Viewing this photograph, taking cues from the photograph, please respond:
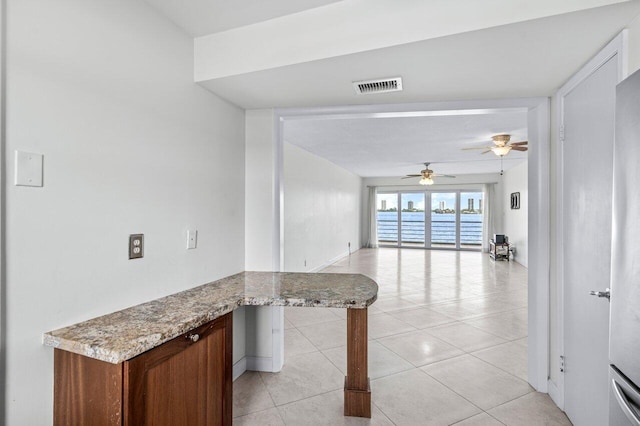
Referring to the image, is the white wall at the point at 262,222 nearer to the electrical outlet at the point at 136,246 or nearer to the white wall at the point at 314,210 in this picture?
the electrical outlet at the point at 136,246

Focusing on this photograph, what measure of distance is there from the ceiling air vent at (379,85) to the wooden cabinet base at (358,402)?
77.0 inches

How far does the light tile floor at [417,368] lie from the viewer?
2.13m

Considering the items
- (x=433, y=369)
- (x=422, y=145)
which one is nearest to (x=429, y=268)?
(x=422, y=145)

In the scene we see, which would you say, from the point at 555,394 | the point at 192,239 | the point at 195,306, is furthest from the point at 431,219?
the point at 195,306

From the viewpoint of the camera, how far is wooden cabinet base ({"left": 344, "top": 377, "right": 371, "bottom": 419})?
2.10m

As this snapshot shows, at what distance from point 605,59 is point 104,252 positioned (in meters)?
2.54

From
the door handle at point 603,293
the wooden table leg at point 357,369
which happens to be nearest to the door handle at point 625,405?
the door handle at point 603,293

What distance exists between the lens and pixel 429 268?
7.50 m

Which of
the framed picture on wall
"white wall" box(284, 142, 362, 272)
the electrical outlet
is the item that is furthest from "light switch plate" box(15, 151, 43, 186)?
the framed picture on wall

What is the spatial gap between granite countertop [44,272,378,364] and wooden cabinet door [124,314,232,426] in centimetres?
6

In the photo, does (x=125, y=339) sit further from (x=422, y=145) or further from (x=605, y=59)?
(x=422, y=145)

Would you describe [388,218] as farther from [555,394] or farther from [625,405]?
[625,405]

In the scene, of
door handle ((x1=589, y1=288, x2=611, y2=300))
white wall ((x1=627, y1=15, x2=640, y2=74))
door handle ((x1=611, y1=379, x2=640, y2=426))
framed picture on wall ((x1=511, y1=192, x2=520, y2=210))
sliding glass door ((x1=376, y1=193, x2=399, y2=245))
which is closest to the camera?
door handle ((x1=611, y1=379, x2=640, y2=426))

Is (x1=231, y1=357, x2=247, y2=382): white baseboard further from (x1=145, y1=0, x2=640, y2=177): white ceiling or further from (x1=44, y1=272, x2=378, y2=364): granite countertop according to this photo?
(x1=145, y1=0, x2=640, y2=177): white ceiling
